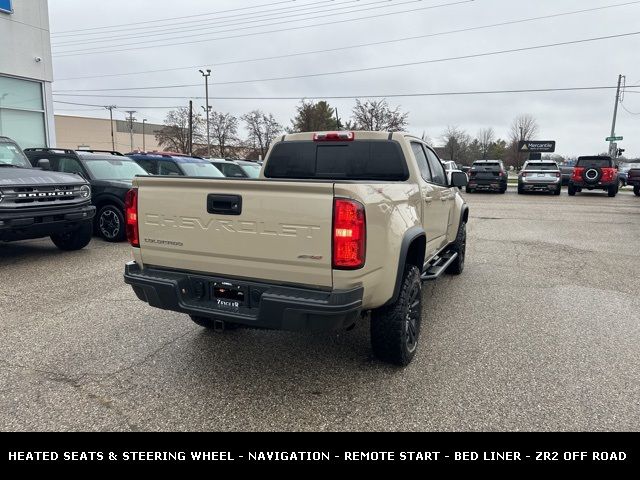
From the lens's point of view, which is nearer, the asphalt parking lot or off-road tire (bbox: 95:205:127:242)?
the asphalt parking lot

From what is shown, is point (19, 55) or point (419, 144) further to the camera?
point (19, 55)

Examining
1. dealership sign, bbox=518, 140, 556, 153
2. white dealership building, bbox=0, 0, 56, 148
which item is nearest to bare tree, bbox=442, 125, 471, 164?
dealership sign, bbox=518, 140, 556, 153

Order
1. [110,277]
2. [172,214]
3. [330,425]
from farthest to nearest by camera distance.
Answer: [110,277]
[172,214]
[330,425]

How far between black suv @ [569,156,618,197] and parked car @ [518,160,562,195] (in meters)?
0.82

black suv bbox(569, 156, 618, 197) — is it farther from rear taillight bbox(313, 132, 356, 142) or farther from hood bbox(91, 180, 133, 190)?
rear taillight bbox(313, 132, 356, 142)

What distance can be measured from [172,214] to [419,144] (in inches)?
109

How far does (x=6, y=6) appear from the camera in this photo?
1353 centimetres

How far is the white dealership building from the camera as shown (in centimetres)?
1384

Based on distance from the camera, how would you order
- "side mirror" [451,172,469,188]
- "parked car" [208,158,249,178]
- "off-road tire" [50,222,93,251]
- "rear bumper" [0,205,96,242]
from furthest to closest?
"parked car" [208,158,249,178]
"off-road tire" [50,222,93,251]
"rear bumper" [0,205,96,242]
"side mirror" [451,172,469,188]

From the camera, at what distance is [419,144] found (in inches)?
189

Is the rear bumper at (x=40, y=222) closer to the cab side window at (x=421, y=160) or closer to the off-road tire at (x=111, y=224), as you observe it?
the off-road tire at (x=111, y=224)

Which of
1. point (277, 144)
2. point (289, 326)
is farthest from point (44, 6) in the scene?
point (289, 326)

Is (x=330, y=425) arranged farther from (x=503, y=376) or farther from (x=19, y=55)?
(x=19, y=55)

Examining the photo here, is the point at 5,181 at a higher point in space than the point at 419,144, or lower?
lower
